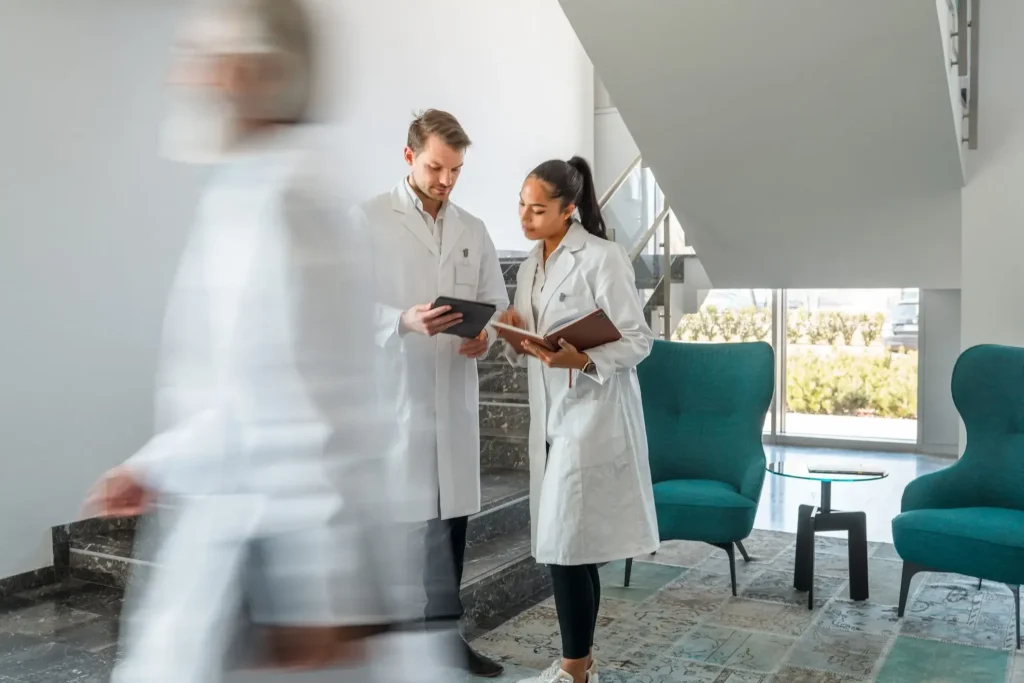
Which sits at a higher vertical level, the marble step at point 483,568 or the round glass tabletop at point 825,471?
the round glass tabletop at point 825,471

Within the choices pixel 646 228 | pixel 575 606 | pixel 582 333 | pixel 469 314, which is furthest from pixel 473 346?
pixel 646 228

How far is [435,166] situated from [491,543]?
1960 mm

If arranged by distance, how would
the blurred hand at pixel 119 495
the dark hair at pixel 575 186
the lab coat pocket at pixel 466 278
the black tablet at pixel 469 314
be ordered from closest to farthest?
the blurred hand at pixel 119 495 → the black tablet at pixel 469 314 → the dark hair at pixel 575 186 → the lab coat pocket at pixel 466 278

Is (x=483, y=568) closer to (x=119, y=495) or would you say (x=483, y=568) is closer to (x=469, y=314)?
(x=469, y=314)

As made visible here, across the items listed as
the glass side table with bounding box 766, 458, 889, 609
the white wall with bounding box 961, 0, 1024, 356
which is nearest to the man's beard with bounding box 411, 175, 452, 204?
the glass side table with bounding box 766, 458, 889, 609

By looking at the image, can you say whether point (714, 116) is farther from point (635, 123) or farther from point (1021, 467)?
point (1021, 467)

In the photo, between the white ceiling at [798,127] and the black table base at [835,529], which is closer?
the black table base at [835,529]

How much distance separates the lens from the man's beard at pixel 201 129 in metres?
0.91

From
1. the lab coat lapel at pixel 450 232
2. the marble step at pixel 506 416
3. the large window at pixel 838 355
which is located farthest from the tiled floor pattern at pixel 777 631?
the large window at pixel 838 355

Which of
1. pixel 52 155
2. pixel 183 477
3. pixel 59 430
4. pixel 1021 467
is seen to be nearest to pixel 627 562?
pixel 1021 467

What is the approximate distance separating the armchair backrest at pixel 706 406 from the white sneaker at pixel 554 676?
1532 mm

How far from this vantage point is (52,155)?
3547 millimetres

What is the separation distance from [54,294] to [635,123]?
9.90 ft

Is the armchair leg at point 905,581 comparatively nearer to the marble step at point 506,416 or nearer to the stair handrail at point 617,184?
the marble step at point 506,416
